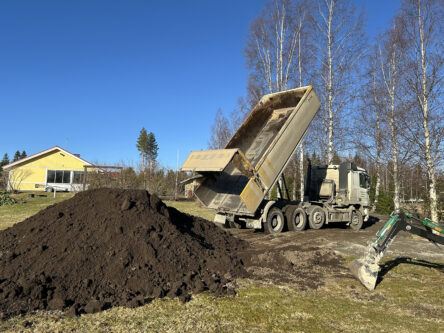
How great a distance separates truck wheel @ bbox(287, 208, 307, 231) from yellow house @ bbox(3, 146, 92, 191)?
26.0 metres

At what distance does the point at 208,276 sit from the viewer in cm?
570

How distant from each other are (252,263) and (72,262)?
11.8 ft

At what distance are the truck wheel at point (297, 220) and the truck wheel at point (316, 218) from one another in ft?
1.34

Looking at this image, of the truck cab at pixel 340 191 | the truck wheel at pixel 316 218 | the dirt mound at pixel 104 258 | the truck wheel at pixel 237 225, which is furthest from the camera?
the truck cab at pixel 340 191

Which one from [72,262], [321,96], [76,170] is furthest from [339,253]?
[76,170]

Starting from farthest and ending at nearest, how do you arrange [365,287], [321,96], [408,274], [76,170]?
[76,170], [321,96], [408,274], [365,287]

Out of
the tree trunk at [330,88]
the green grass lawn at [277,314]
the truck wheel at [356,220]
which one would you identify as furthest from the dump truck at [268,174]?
the tree trunk at [330,88]

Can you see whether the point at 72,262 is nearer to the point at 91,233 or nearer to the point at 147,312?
the point at 91,233

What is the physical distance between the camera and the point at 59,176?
32750 mm

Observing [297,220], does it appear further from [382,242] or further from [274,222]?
[382,242]

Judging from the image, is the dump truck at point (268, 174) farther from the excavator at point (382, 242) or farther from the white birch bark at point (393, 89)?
the white birch bark at point (393, 89)

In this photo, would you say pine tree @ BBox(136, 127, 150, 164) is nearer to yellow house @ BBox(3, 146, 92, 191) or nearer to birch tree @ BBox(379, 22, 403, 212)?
yellow house @ BBox(3, 146, 92, 191)

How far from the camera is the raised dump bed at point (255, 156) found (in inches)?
356

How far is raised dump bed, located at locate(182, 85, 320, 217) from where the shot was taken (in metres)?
9.04
